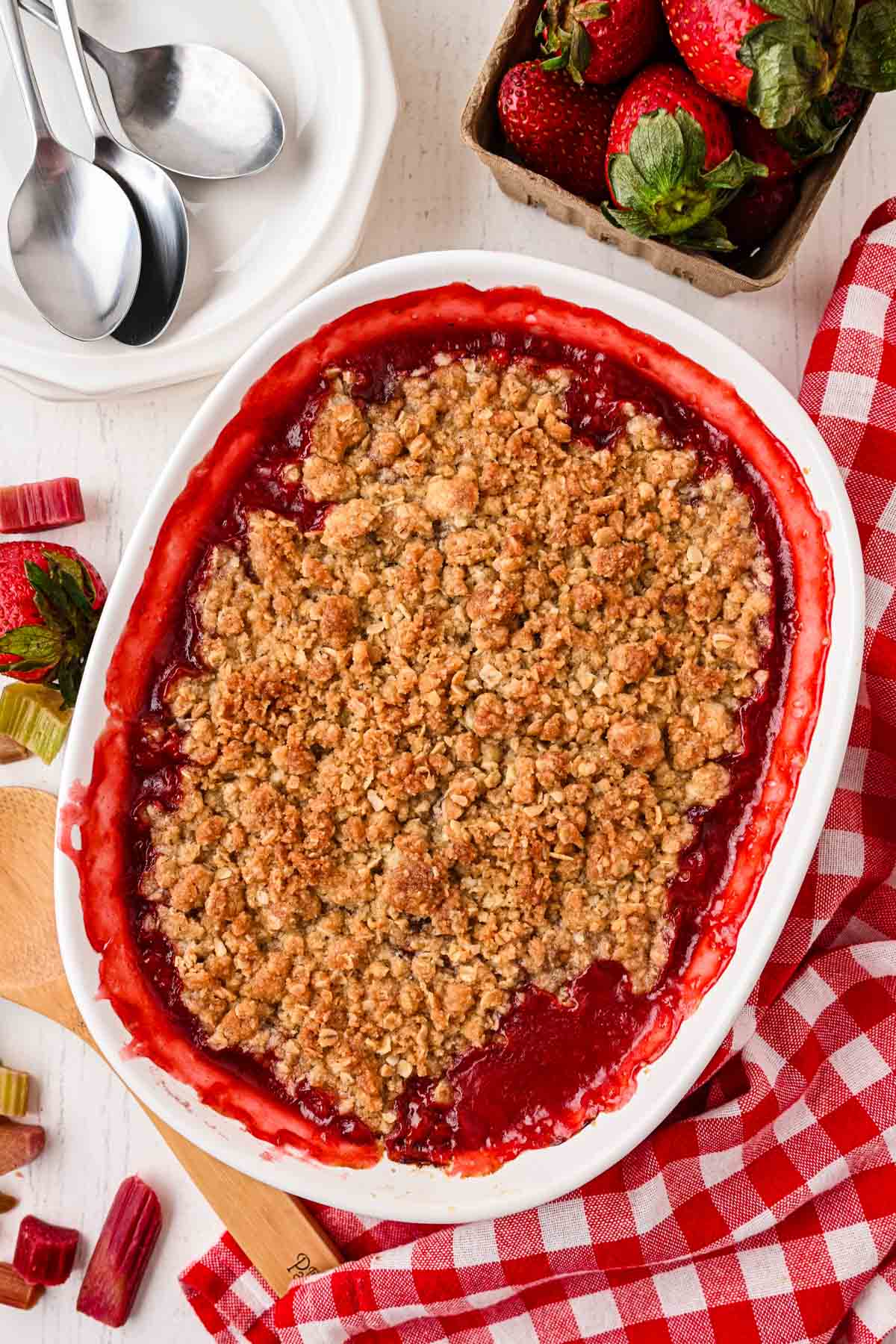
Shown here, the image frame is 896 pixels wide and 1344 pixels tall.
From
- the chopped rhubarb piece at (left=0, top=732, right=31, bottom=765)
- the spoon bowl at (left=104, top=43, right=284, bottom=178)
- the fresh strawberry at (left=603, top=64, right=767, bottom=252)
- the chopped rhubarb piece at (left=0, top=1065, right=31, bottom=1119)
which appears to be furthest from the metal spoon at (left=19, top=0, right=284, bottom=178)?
the chopped rhubarb piece at (left=0, top=1065, right=31, bottom=1119)

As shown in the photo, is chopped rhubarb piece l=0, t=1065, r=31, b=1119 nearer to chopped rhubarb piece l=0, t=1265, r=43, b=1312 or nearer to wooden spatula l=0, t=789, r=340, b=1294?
wooden spatula l=0, t=789, r=340, b=1294

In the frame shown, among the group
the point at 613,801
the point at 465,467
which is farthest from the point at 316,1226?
the point at 465,467

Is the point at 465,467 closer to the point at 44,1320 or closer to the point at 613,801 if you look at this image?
the point at 613,801

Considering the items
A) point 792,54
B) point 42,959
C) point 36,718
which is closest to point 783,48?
point 792,54

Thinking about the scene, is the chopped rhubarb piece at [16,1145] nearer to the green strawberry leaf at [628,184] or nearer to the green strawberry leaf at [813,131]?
the green strawberry leaf at [628,184]

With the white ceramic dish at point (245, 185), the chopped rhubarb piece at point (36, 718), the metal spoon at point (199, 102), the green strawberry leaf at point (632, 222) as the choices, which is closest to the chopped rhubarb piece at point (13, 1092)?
the chopped rhubarb piece at point (36, 718)
